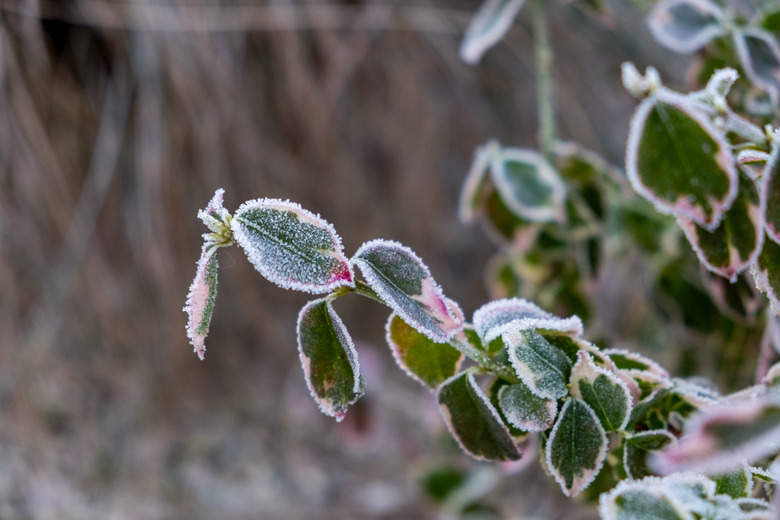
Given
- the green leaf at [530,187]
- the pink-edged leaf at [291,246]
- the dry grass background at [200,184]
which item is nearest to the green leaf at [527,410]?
the pink-edged leaf at [291,246]

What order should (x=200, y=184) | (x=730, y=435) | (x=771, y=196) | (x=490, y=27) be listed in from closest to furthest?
(x=730, y=435) < (x=771, y=196) < (x=490, y=27) < (x=200, y=184)

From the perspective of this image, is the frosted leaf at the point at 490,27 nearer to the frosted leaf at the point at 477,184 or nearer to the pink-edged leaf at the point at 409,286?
the frosted leaf at the point at 477,184

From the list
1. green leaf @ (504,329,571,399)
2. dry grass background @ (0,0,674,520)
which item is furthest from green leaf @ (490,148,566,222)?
dry grass background @ (0,0,674,520)

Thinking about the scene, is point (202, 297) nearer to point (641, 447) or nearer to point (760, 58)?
point (641, 447)

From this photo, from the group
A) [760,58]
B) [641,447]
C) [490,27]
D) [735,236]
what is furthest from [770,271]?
[490,27]

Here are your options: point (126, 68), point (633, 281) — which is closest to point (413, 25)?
point (126, 68)

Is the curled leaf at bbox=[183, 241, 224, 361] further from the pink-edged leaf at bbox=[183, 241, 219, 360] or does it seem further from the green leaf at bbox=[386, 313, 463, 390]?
the green leaf at bbox=[386, 313, 463, 390]

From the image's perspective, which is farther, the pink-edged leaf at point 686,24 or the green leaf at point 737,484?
the pink-edged leaf at point 686,24
